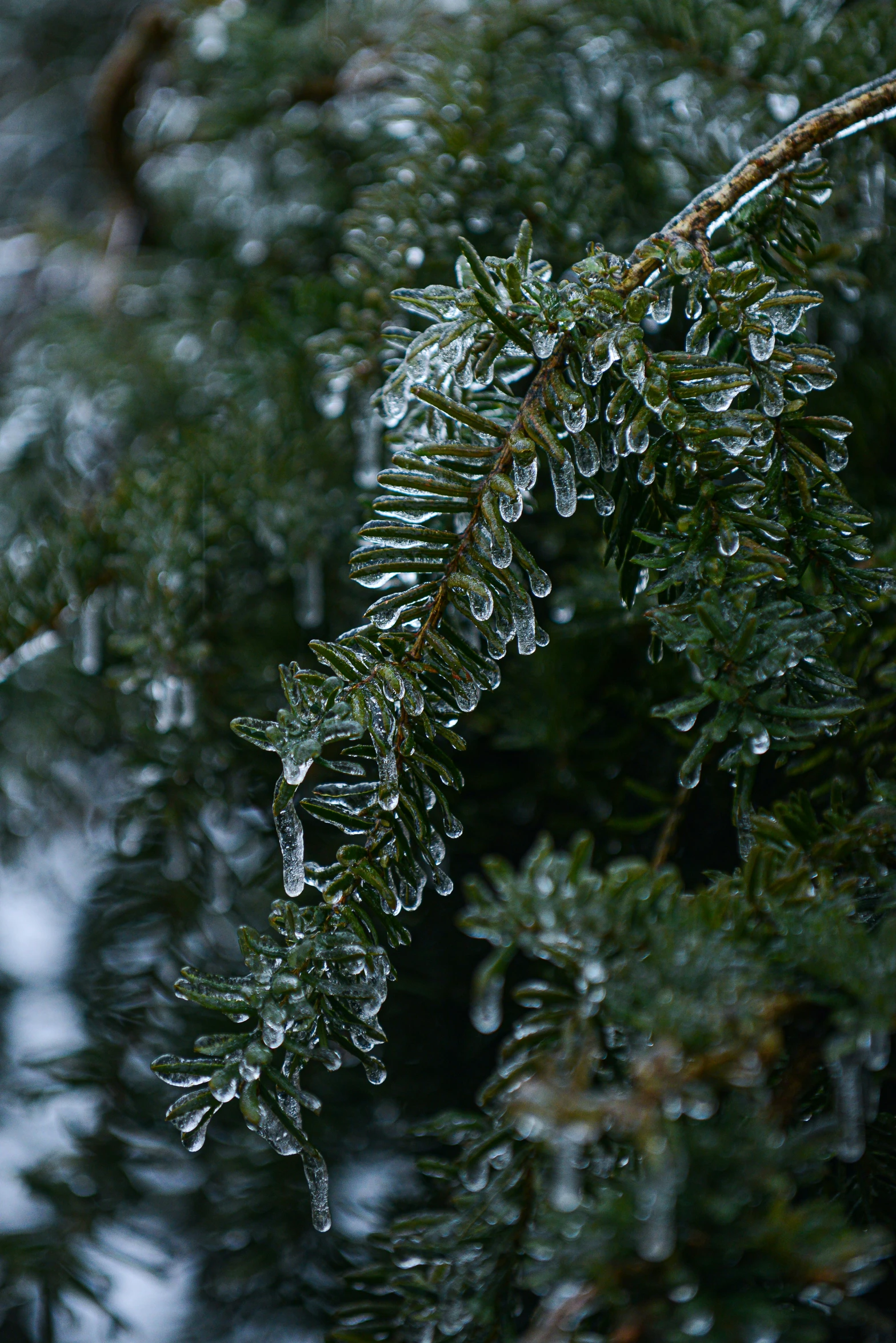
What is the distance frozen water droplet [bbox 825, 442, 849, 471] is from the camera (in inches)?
11.7

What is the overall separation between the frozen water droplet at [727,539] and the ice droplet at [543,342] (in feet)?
0.25

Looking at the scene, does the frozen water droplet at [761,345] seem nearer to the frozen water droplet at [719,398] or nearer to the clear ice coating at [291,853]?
the frozen water droplet at [719,398]

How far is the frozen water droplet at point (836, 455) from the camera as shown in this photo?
0.30 meters

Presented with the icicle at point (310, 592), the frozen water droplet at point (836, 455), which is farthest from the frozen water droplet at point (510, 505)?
the icicle at point (310, 592)

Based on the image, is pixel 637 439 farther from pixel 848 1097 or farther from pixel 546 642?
pixel 848 1097

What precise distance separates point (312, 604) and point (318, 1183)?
29 cm

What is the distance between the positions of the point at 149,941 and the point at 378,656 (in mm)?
349

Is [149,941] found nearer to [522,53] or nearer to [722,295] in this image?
[722,295]

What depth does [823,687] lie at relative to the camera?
11.0 inches

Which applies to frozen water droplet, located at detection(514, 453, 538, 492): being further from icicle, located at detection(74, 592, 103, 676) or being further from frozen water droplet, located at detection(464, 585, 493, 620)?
icicle, located at detection(74, 592, 103, 676)

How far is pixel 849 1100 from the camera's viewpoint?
0.20 meters

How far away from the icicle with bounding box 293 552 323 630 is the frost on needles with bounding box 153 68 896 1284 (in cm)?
18

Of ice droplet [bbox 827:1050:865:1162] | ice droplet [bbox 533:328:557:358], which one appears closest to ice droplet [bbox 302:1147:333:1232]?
ice droplet [bbox 827:1050:865:1162]

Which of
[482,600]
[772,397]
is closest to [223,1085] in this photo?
[482,600]
